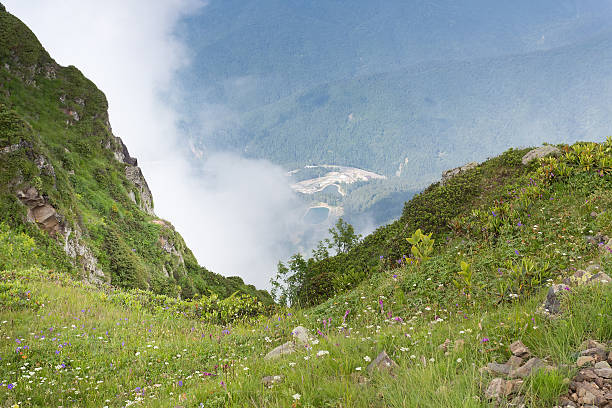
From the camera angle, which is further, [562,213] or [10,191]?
[10,191]

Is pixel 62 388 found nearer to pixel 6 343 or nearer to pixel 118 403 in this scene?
pixel 118 403

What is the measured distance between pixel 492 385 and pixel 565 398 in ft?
1.77

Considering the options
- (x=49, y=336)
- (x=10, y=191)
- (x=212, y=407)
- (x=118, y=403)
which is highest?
(x=10, y=191)

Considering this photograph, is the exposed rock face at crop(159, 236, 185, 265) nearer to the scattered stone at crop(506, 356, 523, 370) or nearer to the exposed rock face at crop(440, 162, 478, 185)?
the exposed rock face at crop(440, 162, 478, 185)

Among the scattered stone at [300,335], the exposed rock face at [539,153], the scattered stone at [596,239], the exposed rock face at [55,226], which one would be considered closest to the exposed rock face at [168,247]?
the exposed rock face at [55,226]

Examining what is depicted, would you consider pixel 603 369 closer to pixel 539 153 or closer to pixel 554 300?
pixel 554 300

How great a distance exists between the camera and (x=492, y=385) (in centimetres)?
305

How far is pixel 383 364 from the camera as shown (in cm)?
398

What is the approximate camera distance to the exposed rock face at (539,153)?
54.2 feet

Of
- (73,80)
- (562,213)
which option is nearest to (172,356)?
(562,213)

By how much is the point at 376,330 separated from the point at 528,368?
99.8 inches

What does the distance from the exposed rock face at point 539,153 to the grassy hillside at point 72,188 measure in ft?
87.3

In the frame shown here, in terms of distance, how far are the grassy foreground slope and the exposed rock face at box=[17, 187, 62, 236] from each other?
33.1 ft

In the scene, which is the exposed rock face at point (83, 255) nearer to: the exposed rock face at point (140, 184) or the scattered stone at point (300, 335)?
the scattered stone at point (300, 335)
